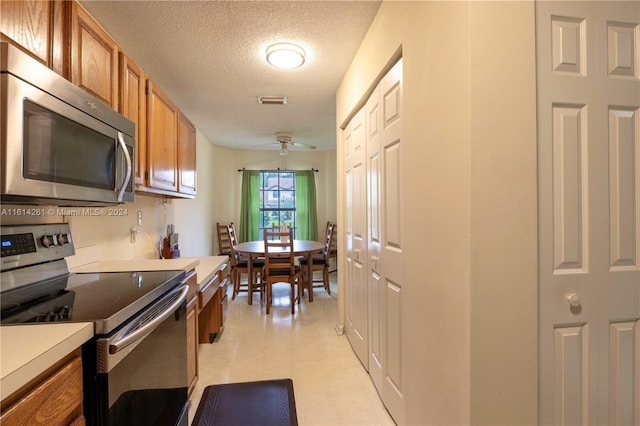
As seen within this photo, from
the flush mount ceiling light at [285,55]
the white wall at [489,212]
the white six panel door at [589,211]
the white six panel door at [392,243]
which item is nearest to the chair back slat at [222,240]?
the flush mount ceiling light at [285,55]

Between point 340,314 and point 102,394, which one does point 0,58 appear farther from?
point 340,314

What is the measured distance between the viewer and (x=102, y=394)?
2.75ft

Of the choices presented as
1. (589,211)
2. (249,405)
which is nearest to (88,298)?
(249,405)

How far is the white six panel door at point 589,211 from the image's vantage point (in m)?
0.97

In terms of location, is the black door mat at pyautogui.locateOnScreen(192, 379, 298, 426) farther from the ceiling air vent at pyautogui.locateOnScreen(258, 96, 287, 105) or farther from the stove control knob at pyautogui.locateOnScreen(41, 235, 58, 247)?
the ceiling air vent at pyautogui.locateOnScreen(258, 96, 287, 105)

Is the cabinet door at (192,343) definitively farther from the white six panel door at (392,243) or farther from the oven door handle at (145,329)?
the white six panel door at (392,243)

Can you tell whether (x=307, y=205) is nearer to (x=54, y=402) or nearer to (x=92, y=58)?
(x=92, y=58)

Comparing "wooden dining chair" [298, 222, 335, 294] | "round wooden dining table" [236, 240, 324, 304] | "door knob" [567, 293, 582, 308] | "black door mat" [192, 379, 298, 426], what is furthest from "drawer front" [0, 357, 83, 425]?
"wooden dining chair" [298, 222, 335, 294]

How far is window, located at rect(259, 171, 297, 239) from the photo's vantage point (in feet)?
18.1

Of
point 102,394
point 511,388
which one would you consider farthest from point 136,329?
point 511,388

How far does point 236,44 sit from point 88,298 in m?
1.72

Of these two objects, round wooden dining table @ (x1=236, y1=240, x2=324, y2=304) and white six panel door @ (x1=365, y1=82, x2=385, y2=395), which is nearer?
white six panel door @ (x1=365, y1=82, x2=385, y2=395)

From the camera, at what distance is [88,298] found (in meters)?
1.08

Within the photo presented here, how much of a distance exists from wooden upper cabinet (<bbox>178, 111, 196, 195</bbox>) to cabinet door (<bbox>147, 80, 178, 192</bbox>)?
0.08m
